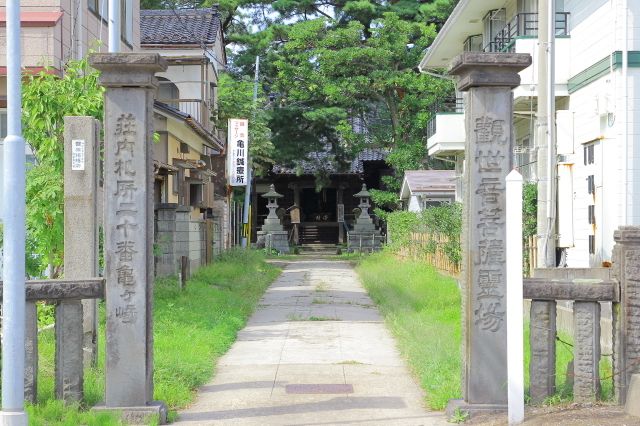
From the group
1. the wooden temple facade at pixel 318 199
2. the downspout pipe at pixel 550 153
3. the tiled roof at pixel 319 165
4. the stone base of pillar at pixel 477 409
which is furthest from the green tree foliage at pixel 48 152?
the wooden temple facade at pixel 318 199

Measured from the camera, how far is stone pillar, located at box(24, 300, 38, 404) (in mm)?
7840

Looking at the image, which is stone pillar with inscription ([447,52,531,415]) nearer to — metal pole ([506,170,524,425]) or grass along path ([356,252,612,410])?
metal pole ([506,170,524,425])

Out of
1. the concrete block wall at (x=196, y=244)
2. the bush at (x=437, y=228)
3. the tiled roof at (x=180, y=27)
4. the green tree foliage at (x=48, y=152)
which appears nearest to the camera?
the green tree foliage at (x=48, y=152)

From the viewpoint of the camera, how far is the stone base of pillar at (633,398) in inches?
288

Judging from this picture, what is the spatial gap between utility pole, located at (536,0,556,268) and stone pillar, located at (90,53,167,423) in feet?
30.3

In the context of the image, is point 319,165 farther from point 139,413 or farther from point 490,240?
point 139,413

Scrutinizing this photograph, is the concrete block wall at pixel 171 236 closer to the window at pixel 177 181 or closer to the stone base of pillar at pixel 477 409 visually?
the window at pixel 177 181

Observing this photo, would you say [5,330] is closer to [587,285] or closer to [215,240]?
[587,285]

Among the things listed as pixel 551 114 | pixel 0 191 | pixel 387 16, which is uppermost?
pixel 387 16

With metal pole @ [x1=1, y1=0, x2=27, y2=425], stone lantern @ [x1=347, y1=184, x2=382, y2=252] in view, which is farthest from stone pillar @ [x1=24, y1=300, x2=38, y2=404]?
stone lantern @ [x1=347, y1=184, x2=382, y2=252]

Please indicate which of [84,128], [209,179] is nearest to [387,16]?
[209,179]

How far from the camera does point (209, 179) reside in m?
32.0

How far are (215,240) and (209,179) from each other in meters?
3.53

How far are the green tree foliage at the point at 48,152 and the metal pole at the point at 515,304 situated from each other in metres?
7.39
